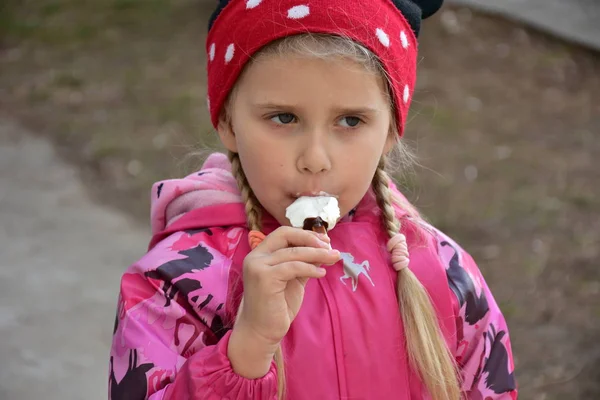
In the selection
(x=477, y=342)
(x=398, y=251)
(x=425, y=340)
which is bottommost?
(x=477, y=342)

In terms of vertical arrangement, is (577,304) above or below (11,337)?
below

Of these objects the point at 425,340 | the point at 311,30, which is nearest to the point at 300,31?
the point at 311,30

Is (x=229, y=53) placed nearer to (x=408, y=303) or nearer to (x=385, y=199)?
(x=385, y=199)

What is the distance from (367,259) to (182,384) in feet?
2.10

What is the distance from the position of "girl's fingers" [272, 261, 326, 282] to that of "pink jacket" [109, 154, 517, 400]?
24cm

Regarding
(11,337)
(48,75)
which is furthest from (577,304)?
(48,75)

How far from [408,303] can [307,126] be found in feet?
1.85

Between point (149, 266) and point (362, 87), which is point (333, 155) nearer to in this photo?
point (362, 87)

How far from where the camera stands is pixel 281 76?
2.10 meters

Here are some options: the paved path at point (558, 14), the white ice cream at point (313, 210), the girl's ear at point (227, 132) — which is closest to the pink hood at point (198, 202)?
the girl's ear at point (227, 132)

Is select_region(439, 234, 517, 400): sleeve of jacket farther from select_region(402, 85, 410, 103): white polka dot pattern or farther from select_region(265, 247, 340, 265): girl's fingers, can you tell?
select_region(265, 247, 340, 265): girl's fingers

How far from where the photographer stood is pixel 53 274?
463cm

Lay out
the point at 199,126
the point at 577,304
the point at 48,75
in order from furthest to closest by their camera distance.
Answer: the point at 48,75, the point at 199,126, the point at 577,304

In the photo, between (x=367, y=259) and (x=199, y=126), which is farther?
(x=199, y=126)
